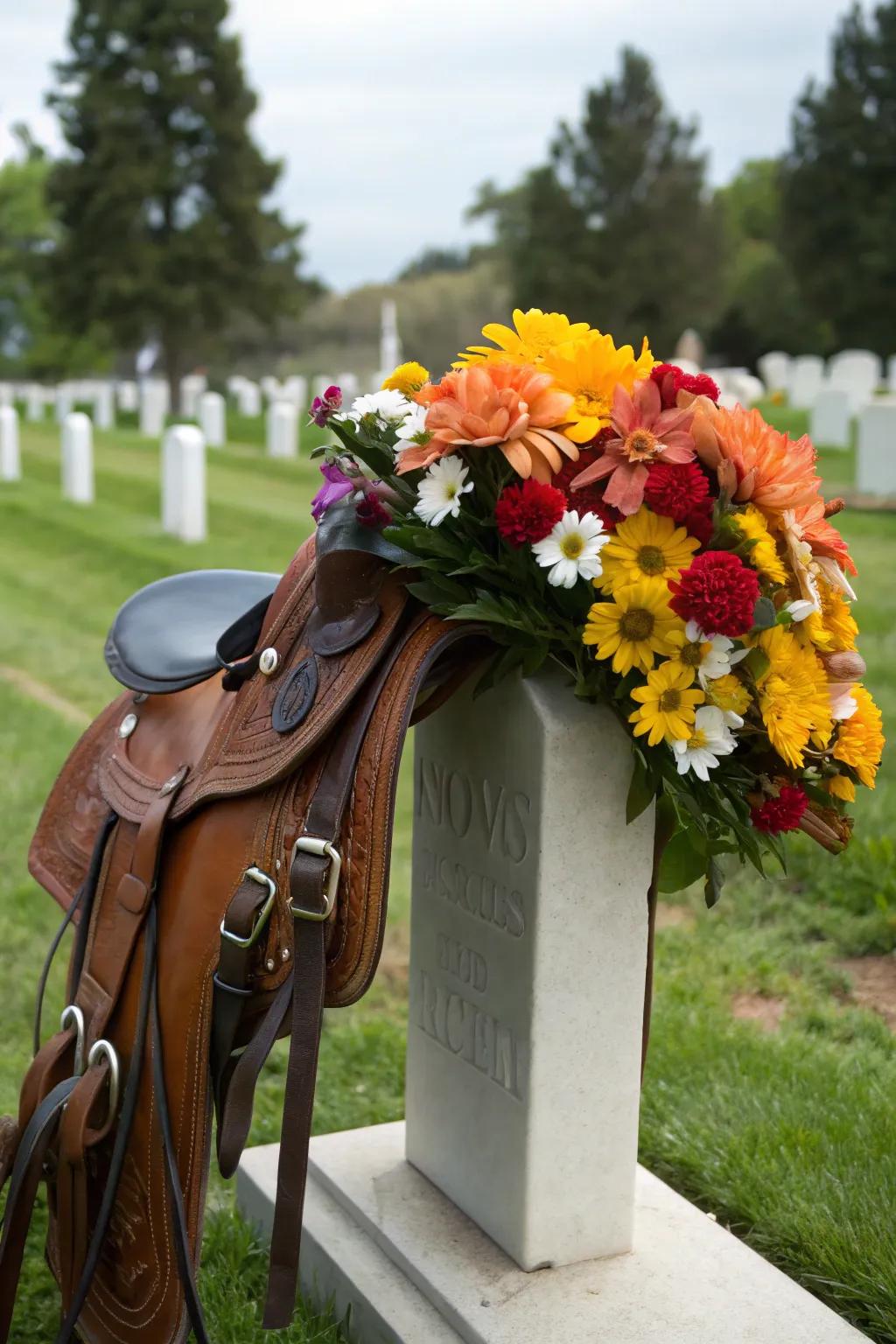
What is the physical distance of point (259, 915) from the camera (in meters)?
1.69

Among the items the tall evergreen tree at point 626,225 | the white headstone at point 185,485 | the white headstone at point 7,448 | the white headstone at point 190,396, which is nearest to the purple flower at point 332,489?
the white headstone at point 185,485

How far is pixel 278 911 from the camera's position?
5.57 ft

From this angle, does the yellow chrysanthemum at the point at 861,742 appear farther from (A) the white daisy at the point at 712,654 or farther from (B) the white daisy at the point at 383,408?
(B) the white daisy at the point at 383,408

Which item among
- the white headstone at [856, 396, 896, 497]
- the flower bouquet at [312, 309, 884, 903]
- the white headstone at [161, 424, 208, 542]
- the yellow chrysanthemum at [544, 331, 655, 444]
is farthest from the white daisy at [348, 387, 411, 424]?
the white headstone at [856, 396, 896, 497]

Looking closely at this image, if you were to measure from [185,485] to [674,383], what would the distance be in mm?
7834

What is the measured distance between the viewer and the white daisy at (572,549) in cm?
164

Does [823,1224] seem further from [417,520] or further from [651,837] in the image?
[417,520]

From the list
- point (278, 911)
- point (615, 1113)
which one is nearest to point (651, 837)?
point (615, 1113)

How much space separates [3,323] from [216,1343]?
54.5 meters

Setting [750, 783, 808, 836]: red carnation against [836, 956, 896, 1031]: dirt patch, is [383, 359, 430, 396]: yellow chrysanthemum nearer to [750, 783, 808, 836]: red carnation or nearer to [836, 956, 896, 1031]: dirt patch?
[750, 783, 808, 836]: red carnation

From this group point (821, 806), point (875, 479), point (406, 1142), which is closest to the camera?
point (821, 806)

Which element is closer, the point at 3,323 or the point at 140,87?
the point at 140,87

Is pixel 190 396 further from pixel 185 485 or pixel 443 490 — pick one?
pixel 443 490

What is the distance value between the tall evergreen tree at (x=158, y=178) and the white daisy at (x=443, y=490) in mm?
25512
